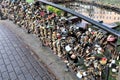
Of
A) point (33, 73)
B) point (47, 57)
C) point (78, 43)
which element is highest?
point (78, 43)

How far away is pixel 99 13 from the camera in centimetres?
4138

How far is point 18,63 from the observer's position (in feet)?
10.6

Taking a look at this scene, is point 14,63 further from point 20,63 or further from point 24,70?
point 24,70

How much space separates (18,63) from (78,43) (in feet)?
4.19

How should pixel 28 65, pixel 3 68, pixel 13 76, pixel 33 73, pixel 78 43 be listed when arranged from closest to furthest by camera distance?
1. pixel 78 43
2. pixel 13 76
3. pixel 33 73
4. pixel 3 68
5. pixel 28 65

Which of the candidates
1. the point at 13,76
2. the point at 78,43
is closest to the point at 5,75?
the point at 13,76

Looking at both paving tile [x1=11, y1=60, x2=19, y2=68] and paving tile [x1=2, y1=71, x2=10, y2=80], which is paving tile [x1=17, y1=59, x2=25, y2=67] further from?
paving tile [x1=2, y1=71, x2=10, y2=80]

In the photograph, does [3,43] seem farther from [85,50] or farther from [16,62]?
[85,50]

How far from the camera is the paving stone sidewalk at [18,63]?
288 centimetres

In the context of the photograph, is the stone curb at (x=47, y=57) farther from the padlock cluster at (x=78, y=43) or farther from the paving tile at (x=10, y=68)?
the paving tile at (x=10, y=68)

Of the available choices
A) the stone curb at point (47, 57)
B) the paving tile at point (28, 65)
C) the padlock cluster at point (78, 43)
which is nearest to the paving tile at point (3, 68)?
the paving tile at point (28, 65)

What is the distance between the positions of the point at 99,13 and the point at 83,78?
132ft

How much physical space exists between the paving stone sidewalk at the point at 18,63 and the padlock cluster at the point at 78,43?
37cm

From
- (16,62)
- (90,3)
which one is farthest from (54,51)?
(90,3)
